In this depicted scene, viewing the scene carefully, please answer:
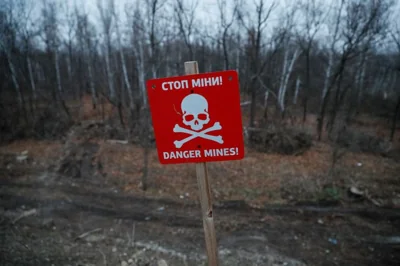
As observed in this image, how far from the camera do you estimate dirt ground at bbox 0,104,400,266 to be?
3559 mm

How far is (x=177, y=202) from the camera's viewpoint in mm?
5539

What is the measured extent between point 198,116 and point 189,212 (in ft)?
14.0

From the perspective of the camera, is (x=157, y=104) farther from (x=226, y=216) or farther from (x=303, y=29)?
(x=303, y=29)

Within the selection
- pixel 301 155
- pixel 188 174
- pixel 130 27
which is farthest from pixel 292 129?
pixel 130 27

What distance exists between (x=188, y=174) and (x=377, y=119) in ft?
65.3

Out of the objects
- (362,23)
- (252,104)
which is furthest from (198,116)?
(362,23)

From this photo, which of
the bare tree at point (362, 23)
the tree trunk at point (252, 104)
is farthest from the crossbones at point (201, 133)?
the bare tree at point (362, 23)

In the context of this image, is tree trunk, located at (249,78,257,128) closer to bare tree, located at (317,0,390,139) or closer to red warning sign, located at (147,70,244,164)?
bare tree, located at (317,0,390,139)

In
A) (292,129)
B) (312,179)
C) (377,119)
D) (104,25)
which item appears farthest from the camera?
(377,119)

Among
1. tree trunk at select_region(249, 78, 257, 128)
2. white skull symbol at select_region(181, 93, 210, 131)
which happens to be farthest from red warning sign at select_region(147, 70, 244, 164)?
tree trunk at select_region(249, 78, 257, 128)

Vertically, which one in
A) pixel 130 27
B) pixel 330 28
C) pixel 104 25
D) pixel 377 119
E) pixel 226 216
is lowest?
pixel 226 216

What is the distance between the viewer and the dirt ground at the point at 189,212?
3559mm

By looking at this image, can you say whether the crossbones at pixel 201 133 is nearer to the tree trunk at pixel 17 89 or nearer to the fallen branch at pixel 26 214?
the fallen branch at pixel 26 214

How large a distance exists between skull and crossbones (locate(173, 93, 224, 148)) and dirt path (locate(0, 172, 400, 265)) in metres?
2.91
